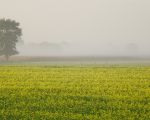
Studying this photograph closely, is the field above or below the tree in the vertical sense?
below

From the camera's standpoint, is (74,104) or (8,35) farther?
(8,35)

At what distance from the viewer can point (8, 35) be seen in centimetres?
9856

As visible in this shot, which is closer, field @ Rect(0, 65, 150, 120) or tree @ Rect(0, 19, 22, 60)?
field @ Rect(0, 65, 150, 120)

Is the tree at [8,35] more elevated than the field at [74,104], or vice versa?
the tree at [8,35]

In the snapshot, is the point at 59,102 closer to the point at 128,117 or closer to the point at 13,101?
the point at 13,101

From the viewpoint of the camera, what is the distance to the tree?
319ft

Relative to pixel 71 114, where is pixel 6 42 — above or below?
above

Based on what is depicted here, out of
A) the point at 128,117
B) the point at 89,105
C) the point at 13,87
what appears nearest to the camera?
the point at 128,117

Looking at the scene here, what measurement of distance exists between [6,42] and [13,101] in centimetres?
7909

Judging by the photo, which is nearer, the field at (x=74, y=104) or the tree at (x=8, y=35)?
the field at (x=74, y=104)

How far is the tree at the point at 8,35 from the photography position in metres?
97.4

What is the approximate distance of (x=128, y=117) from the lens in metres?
16.4

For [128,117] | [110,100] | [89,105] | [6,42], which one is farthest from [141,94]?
[6,42]

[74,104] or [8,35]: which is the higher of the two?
[8,35]
